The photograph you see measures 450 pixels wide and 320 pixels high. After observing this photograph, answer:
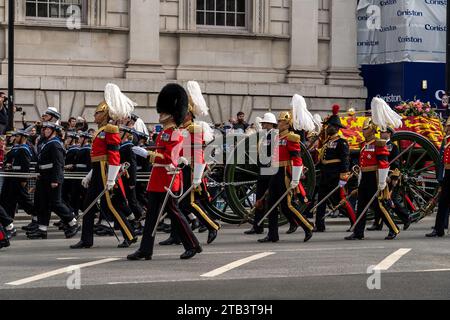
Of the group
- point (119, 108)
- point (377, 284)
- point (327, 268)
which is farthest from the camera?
point (119, 108)

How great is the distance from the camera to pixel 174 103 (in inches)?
557

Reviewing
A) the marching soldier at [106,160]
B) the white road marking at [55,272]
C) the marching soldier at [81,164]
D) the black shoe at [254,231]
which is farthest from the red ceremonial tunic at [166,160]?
the marching soldier at [81,164]

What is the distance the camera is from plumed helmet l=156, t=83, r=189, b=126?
14.1 metres

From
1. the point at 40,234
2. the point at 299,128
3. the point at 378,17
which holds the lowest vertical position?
the point at 40,234

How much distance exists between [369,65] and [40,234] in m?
14.9

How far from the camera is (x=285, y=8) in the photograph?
99.0 feet

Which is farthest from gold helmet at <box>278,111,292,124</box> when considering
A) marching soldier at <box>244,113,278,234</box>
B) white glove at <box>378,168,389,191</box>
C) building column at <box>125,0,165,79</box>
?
building column at <box>125,0,165,79</box>

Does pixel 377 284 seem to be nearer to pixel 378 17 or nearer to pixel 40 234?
pixel 40 234

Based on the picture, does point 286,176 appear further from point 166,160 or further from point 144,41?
point 144,41

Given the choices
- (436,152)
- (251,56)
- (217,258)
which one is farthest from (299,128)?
(251,56)

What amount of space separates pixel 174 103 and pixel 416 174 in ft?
23.8

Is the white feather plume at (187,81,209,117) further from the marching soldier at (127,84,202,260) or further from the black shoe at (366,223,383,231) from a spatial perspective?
the black shoe at (366,223,383,231)

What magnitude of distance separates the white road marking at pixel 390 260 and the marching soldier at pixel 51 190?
4973 mm

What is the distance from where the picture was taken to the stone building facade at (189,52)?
2747 centimetres
